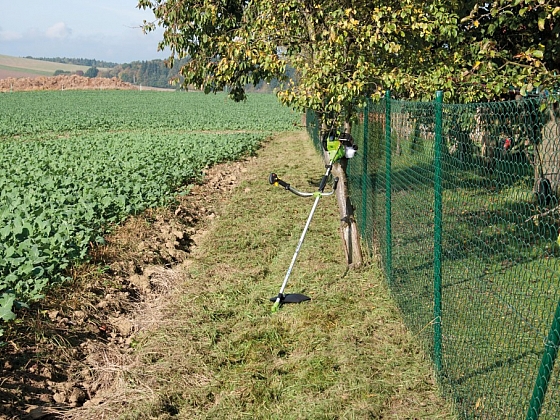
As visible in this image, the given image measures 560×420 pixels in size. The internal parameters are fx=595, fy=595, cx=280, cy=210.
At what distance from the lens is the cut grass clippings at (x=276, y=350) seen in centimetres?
435

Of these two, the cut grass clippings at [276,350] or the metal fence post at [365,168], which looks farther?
the metal fence post at [365,168]

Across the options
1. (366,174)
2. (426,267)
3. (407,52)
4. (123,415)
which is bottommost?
(123,415)

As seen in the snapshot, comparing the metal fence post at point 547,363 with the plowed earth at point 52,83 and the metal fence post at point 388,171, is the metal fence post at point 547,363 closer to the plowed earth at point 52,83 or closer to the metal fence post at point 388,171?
the metal fence post at point 388,171

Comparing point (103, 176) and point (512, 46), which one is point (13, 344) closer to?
point (103, 176)

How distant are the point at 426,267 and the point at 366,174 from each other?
195 centimetres

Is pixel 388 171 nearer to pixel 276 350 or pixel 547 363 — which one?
pixel 276 350

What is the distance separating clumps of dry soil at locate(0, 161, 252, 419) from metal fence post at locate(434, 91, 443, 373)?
2.59 m

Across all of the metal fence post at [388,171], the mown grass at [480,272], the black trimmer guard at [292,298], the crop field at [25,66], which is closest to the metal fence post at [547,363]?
the mown grass at [480,272]

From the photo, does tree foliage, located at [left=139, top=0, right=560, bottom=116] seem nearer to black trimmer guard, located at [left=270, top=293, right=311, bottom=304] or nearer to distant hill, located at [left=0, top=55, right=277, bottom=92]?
black trimmer guard, located at [left=270, top=293, right=311, bottom=304]

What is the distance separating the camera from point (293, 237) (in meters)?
9.08

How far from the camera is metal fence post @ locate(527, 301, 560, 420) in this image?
2.46 meters

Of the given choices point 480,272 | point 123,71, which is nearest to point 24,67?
point 123,71

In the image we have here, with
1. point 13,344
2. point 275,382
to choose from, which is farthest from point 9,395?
point 275,382

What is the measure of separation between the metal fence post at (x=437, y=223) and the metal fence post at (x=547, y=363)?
66.0 inches
